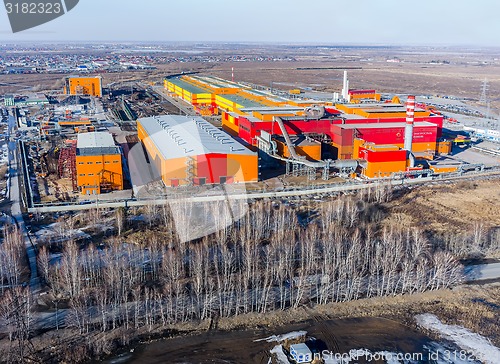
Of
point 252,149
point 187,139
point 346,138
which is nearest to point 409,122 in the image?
point 346,138

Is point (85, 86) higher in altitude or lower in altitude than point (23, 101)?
higher

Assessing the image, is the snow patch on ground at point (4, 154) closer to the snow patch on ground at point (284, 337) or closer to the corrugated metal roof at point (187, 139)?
the corrugated metal roof at point (187, 139)

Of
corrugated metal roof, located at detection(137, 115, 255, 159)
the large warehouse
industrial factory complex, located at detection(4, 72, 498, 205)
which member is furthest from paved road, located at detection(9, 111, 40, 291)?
corrugated metal roof, located at detection(137, 115, 255, 159)

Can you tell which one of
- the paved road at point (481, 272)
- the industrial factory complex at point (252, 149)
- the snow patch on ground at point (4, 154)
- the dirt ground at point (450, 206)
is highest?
the industrial factory complex at point (252, 149)

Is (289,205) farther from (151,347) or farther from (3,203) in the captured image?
(3,203)

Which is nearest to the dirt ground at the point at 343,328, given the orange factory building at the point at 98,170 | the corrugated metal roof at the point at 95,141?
the orange factory building at the point at 98,170

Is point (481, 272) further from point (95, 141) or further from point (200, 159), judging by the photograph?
point (95, 141)

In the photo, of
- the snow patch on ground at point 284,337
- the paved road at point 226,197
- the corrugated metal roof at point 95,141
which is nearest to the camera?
the snow patch on ground at point 284,337

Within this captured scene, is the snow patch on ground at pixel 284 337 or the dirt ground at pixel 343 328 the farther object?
the snow patch on ground at pixel 284 337
